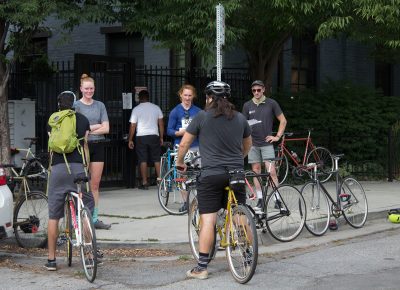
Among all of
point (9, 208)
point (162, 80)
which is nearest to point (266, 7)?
point (162, 80)

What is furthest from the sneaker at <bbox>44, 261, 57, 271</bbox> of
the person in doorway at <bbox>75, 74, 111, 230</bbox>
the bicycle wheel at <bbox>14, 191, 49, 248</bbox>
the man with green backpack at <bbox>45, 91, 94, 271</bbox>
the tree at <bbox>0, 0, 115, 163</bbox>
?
the tree at <bbox>0, 0, 115, 163</bbox>

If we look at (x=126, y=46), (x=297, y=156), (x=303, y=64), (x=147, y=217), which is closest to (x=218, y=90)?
(x=147, y=217)

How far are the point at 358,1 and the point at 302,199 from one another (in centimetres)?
493

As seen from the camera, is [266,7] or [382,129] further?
[382,129]

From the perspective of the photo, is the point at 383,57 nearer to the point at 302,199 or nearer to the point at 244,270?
the point at 302,199

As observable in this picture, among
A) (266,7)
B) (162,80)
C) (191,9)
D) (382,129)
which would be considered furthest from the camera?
(382,129)

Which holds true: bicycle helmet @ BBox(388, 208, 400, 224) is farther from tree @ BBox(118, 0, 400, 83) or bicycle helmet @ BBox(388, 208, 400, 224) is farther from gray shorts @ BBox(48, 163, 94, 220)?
gray shorts @ BBox(48, 163, 94, 220)

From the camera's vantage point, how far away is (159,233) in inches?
362

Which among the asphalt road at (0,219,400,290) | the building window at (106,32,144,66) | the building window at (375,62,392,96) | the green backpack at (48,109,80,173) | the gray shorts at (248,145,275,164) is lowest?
the asphalt road at (0,219,400,290)

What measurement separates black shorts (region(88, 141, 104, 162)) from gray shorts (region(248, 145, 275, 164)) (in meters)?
2.22

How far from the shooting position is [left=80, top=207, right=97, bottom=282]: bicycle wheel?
6754mm

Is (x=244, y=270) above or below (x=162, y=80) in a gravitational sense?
below

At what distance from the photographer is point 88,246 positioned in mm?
6863

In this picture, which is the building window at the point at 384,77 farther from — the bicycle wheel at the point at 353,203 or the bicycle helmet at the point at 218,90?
the bicycle helmet at the point at 218,90
